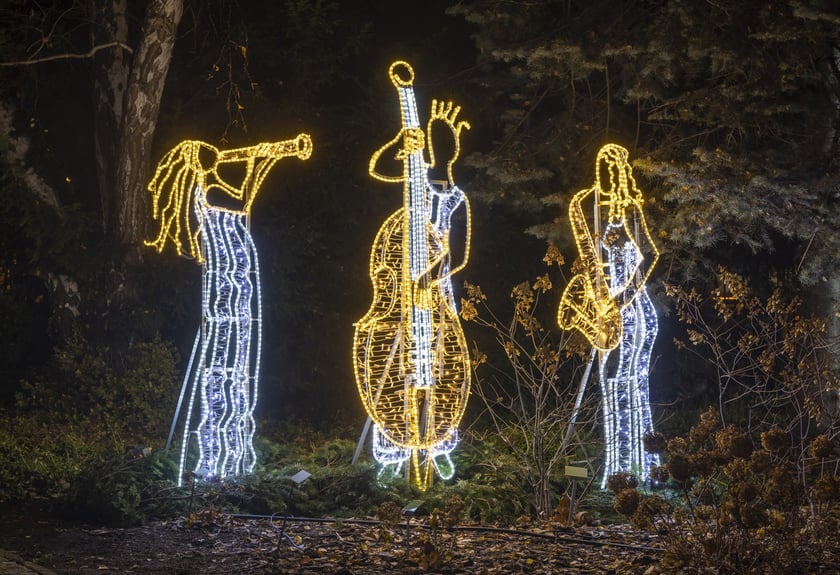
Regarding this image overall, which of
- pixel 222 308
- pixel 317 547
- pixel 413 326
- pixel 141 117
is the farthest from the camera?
pixel 141 117

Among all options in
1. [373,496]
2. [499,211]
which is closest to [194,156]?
[373,496]

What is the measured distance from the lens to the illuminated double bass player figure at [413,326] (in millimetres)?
7895

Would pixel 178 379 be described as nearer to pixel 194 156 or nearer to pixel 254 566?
pixel 194 156

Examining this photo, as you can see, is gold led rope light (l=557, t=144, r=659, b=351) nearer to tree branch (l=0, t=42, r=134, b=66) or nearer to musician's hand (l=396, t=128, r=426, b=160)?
musician's hand (l=396, t=128, r=426, b=160)

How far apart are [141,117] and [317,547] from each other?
6114mm

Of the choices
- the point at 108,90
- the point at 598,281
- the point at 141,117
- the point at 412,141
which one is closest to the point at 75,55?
the point at 108,90

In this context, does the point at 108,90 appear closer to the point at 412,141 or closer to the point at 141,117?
the point at 141,117

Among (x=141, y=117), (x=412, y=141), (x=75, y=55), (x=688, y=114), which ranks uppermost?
(x=75, y=55)

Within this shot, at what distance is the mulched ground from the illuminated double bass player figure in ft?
4.55

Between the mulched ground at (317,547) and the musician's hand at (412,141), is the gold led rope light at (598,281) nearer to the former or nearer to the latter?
the musician's hand at (412,141)

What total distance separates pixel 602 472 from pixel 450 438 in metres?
1.30

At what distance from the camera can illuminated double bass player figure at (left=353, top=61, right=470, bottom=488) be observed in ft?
25.9

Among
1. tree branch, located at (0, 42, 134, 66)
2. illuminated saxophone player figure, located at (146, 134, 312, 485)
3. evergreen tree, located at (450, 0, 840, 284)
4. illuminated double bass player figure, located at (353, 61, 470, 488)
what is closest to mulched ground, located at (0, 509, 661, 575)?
illuminated saxophone player figure, located at (146, 134, 312, 485)

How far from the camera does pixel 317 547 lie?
20.1 feet
